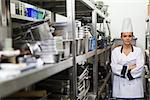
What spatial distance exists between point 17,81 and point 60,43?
659 mm

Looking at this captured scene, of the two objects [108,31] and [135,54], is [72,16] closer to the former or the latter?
[135,54]

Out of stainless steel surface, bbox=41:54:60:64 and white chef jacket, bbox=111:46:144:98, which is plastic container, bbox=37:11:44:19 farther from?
stainless steel surface, bbox=41:54:60:64

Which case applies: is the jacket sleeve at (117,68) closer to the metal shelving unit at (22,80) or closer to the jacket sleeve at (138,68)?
the jacket sleeve at (138,68)

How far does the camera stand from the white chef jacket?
3617 mm

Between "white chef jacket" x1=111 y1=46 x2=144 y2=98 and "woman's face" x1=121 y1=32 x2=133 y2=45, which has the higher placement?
"woman's face" x1=121 y1=32 x2=133 y2=45

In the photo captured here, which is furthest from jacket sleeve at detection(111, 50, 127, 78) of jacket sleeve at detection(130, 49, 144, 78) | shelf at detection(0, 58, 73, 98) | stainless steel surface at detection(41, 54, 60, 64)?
shelf at detection(0, 58, 73, 98)

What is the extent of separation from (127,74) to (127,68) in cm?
9

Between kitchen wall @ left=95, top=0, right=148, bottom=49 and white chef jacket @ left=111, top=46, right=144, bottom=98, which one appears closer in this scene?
white chef jacket @ left=111, top=46, right=144, bottom=98

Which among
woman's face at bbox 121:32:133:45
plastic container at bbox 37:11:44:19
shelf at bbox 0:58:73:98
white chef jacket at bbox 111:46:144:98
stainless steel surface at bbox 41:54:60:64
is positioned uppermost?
plastic container at bbox 37:11:44:19

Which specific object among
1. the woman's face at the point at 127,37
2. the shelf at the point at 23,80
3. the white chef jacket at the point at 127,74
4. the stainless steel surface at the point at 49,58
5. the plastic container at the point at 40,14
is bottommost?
the white chef jacket at the point at 127,74

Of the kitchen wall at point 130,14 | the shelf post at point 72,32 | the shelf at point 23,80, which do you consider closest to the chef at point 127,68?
the kitchen wall at point 130,14

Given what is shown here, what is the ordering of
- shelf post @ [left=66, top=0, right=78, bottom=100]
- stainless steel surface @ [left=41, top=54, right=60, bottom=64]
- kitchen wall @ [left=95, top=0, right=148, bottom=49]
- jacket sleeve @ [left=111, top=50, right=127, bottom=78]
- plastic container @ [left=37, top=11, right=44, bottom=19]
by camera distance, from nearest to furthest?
stainless steel surface @ [left=41, top=54, right=60, bottom=64], shelf post @ [left=66, top=0, right=78, bottom=100], plastic container @ [left=37, top=11, right=44, bottom=19], jacket sleeve @ [left=111, top=50, right=127, bottom=78], kitchen wall @ [left=95, top=0, right=148, bottom=49]

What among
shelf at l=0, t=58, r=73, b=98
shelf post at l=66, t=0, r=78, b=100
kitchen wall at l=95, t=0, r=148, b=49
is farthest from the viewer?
kitchen wall at l=95, t=0, r=148, b=49

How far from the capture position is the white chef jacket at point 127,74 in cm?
362
